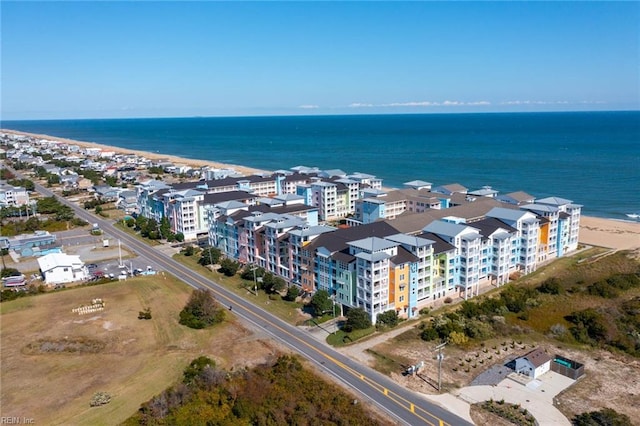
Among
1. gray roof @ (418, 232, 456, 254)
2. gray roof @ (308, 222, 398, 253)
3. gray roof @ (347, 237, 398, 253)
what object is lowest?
gray roof @ (418, 232, 456, 254)

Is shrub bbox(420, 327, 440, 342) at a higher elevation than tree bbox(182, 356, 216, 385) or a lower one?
lower

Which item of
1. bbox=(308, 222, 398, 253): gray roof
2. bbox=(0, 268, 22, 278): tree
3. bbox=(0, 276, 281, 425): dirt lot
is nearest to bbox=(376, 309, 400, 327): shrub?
bbox=(308, 222, 398, 253): gray roof

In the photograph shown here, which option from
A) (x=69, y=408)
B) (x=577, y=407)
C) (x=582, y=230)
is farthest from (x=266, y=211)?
(x=582, y=230)

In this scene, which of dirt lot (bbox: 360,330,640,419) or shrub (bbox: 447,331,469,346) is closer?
dirt lot (bbox: 360,330,640,419)

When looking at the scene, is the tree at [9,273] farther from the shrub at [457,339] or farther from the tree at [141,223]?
the shrub at [457,339]

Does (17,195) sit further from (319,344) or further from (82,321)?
(319,344)

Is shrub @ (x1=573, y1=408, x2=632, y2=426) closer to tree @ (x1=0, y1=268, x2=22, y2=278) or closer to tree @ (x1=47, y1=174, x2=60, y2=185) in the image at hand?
tree @ (x1=0, y1=268, x2=22, y2=278)

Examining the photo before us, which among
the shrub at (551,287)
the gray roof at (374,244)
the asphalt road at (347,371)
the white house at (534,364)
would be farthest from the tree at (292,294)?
the shrub at (551,287)

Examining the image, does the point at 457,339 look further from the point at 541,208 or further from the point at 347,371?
the point at 541,208
